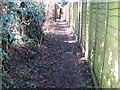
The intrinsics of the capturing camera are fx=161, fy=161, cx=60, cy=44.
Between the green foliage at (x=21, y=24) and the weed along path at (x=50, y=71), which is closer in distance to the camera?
the green foliage at (x=21, y=24)

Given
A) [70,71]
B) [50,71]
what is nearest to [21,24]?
[50,71]

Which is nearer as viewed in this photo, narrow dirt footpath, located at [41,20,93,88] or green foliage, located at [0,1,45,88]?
green foliage, located at [0,1,45,88]

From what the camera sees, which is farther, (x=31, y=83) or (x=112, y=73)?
(x=31, y=83)

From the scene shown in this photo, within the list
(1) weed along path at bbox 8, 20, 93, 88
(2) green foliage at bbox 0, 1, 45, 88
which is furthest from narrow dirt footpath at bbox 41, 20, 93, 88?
(2) green foliage at bbox 0, 1, 45, 88

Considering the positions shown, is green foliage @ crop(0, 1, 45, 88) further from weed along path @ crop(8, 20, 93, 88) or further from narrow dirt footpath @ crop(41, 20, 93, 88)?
narrow dirt footpath @ crop(41, 20, 93, 88)

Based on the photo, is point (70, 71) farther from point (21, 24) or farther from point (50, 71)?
point (21, 24)

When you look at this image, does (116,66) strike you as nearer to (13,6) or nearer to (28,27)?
(13,6)

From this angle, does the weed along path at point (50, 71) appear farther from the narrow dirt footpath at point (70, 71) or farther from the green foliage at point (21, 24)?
the green foliage at point (21, 24)

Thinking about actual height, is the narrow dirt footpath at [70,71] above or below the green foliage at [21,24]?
below

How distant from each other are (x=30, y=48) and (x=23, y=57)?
756 mm

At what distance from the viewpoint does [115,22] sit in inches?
84.5

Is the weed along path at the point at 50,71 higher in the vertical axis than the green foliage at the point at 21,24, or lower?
lower

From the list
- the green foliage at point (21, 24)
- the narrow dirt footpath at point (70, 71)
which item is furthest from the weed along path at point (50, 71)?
the green foliage at point (21, 24)

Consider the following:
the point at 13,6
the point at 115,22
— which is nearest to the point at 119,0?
the point at 115,22
